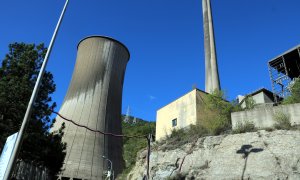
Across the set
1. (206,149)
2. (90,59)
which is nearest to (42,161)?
(206,149)

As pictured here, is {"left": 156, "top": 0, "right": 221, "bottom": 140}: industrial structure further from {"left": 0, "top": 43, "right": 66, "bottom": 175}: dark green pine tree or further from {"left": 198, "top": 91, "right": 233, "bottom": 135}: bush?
{"left": 0, "top": 43, "right": 66, "bottom": 175}: dark green pine tree

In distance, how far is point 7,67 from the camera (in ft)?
46.1

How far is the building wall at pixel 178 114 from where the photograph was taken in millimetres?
18594

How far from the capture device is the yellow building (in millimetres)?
18469

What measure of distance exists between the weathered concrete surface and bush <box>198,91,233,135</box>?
1610 millimetres

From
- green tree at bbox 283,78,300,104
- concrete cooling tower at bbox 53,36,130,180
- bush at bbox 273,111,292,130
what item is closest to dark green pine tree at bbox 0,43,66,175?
concrete cooling tower at bbox 53,36,130,180

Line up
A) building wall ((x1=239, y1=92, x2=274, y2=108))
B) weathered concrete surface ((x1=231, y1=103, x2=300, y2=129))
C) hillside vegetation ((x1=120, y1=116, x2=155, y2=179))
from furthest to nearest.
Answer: building wall ((x1=239, y1=92, x2=274, y2=108))
hillside vegetation ((x1=120, y1=116, x2=155, y2=179))
weathered concrete surface ((x1=231, y1=103, x2=300, y2=129))

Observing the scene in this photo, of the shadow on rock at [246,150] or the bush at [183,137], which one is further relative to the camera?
the bush at [183,137]

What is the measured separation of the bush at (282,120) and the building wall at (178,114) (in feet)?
18.0

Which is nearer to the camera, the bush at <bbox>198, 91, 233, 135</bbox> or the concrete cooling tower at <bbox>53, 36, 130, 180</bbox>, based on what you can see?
the bush at <bbox>198, 91, 233, 135</bbox>

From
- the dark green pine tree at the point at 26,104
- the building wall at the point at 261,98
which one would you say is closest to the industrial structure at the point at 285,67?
the building wall at the point at 261,98

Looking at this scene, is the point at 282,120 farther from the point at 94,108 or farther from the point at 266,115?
the point at 94,108

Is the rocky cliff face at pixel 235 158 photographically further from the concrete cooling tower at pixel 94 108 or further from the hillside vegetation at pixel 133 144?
the concrete cooling tower at pixel 94 108

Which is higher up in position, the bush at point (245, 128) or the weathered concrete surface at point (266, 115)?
the weathered concrete surface at point (266, 115)
